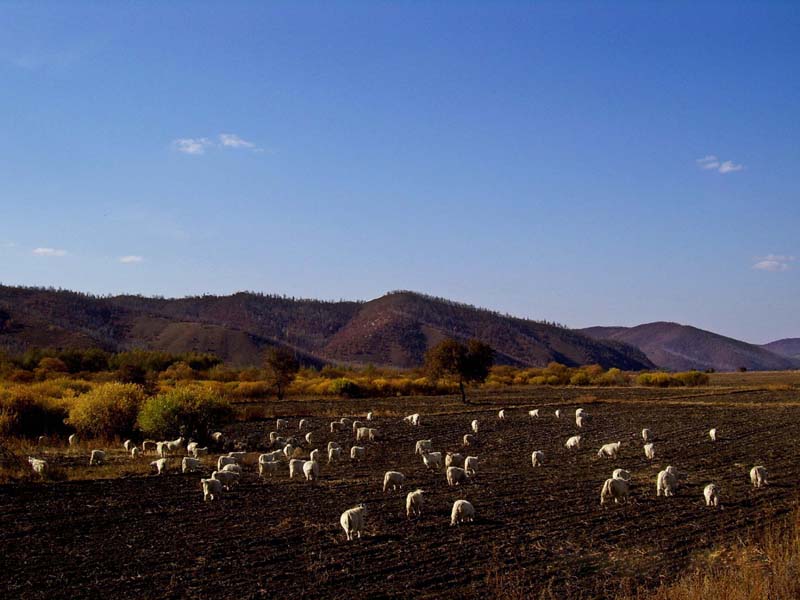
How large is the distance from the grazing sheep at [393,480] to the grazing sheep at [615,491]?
17.7ft

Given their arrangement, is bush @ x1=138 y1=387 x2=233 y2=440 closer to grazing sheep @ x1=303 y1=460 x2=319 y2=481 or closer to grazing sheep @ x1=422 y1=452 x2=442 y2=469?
grazing sheep @ x1=303 y1=460 x2=319 y2=481

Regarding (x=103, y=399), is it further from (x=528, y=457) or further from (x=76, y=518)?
(x=528, y=457)

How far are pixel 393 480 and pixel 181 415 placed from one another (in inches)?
565

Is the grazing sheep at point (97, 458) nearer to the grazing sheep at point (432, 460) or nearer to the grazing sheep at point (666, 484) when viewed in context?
the grazing sheep at point (432, 460)

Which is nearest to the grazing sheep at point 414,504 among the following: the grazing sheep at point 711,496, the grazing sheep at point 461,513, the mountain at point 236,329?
the grazing sheep at point 461,513

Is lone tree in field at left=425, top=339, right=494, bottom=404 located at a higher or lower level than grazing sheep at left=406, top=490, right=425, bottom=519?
higher

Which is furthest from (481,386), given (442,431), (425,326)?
(425,326)

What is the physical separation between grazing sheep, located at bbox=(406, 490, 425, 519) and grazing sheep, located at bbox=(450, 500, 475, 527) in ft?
3.52

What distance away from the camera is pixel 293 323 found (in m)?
193

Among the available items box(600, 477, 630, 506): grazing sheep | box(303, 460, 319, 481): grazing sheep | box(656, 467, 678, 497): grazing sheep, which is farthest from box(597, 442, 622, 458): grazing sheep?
box(303, 460, 319, 481): grazing sheep

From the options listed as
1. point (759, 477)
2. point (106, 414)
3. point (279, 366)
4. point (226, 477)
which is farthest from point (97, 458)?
point (279, 366)

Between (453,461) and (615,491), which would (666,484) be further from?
(453,461)

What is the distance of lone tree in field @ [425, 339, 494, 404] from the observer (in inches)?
2148

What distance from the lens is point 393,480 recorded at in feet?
61.9
